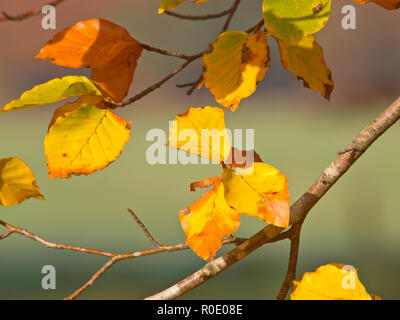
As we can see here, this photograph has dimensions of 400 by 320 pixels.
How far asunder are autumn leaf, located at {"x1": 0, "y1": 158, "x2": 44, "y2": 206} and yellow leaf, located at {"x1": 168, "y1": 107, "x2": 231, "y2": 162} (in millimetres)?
58

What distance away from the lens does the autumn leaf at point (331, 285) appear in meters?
0.18

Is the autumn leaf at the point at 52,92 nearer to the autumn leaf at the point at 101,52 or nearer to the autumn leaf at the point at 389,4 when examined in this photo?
the autumn leaf at the point at 101,52

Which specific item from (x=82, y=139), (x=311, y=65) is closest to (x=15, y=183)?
(x=82, y=139)

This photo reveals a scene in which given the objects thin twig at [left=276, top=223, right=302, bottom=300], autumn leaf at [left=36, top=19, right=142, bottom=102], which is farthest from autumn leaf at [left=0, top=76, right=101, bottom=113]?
thin twig at [left=276, top=223, right=302, bottom=300]

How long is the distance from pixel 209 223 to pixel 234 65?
65mm

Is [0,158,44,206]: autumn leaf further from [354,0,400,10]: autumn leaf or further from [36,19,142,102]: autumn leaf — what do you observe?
[354,0,400,10]: autumn leaf

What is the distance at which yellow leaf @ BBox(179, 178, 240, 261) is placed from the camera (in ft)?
0.55

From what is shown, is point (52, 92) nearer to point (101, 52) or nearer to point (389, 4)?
point (101, 52)

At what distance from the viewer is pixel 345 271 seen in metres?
0.18

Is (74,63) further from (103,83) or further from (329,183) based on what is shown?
(329,183)

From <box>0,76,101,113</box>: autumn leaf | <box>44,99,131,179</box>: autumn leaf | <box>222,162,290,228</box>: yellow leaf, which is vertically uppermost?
<box>0,76,101,113</box>: autumn leaf

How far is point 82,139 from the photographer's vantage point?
0.59 ft

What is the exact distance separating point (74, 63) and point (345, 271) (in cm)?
13
